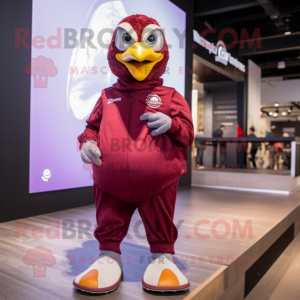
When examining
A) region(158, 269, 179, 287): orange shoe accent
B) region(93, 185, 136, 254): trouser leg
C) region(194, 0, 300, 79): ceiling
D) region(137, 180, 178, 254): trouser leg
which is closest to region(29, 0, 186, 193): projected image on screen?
region(93, 185, 136, 254): trouser leg

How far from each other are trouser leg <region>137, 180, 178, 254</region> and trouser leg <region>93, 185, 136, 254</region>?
79mm

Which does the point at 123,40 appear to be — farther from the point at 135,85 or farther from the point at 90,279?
the point at 90,279

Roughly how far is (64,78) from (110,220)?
1743mm

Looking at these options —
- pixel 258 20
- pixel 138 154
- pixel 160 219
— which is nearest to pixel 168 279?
pixel 160 219

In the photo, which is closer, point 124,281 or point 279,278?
point 124,281

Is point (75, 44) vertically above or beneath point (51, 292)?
above

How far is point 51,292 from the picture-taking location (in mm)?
1180

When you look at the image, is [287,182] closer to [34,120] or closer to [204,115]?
[34,120]

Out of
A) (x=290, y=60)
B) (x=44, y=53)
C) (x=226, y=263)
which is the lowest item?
(x=226, y=263)

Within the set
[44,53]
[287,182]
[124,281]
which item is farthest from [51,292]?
[287,182]

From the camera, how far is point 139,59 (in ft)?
3.92

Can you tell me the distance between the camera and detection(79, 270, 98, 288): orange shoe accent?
1135 millimetres

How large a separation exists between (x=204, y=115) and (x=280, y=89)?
2.43 metres

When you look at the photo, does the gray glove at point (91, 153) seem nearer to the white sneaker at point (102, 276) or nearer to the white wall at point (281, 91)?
the white sneaker at point (102, 276)
